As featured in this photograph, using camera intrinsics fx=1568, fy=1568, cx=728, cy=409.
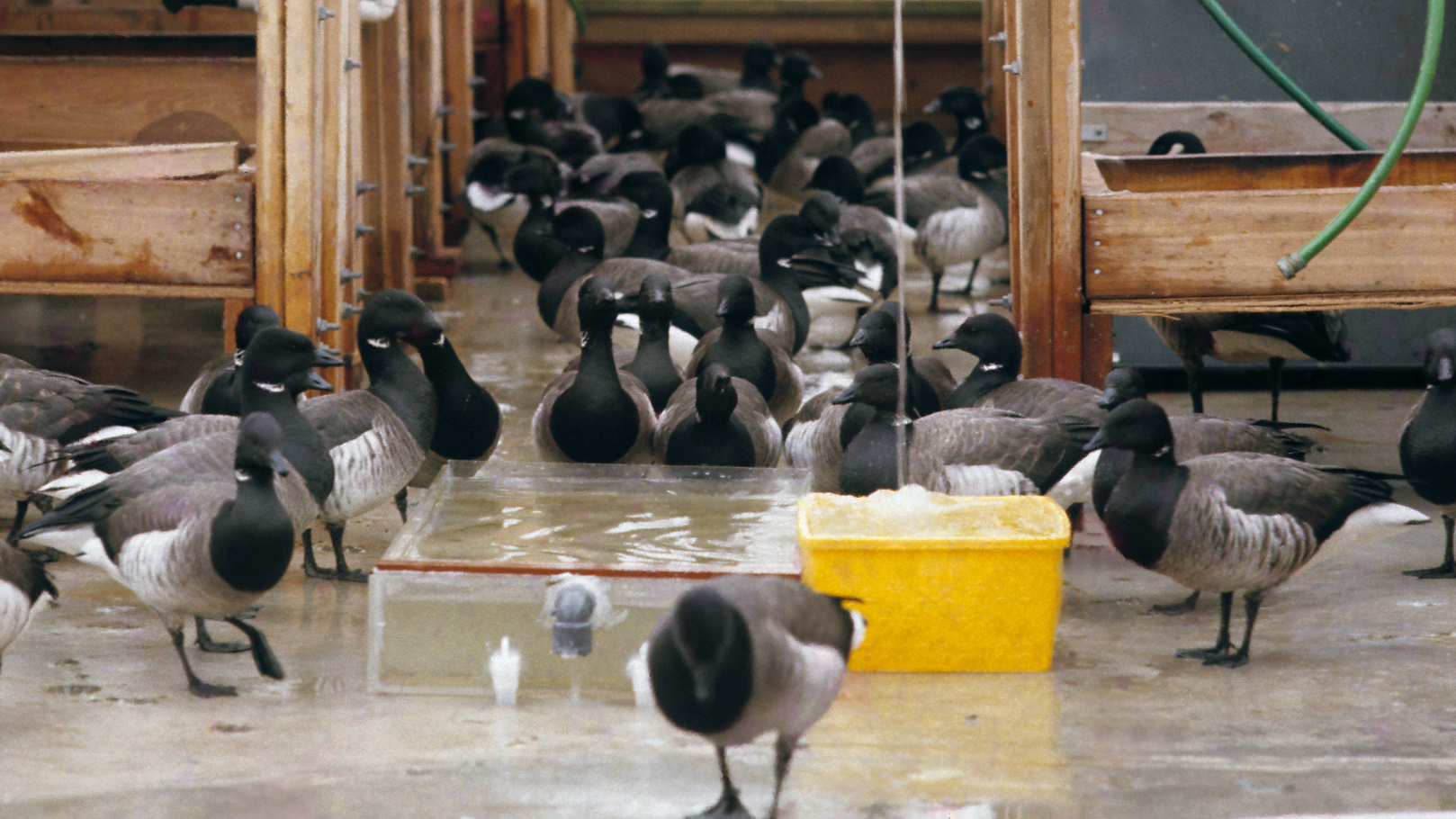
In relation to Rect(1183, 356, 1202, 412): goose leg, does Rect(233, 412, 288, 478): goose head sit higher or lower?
higher

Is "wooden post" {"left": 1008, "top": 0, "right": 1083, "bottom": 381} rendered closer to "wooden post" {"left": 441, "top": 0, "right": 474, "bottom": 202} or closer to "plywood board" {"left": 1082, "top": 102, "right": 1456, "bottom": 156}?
"plywood board" {"left": 1082, "top": 102, "right": 1456, "bottom": 156}

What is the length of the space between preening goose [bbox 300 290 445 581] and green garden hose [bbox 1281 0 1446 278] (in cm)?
361

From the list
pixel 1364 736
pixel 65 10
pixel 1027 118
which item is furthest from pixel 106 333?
pixel 1364 736

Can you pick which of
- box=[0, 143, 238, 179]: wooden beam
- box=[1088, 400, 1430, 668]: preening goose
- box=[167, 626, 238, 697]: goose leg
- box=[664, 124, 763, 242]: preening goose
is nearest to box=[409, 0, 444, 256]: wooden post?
box=[664, 124, 763, 242]: preening goose

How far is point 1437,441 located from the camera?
6078 mm

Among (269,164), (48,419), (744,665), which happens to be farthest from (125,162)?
(744,665)

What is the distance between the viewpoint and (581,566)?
4.86m

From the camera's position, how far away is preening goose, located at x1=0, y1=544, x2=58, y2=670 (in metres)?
4.69

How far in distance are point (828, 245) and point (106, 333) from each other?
16.4 ft

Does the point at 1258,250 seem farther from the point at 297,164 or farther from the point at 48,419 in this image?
the point at 48,419

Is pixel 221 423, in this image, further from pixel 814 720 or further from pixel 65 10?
pixel 65 10

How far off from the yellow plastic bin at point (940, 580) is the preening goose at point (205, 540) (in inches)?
66.8

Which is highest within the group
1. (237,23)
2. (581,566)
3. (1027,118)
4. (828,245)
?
(237,23)

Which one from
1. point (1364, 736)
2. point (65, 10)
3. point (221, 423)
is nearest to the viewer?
point (1364, 736)
